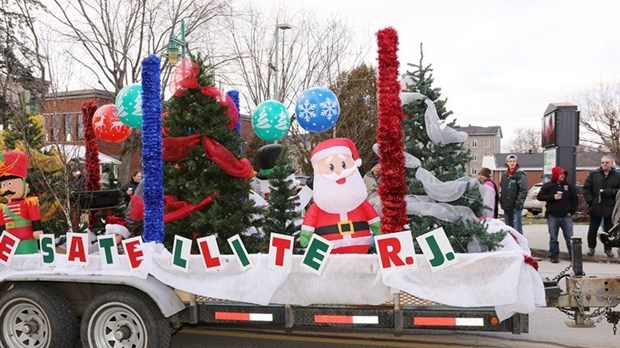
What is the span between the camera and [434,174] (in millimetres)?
4895

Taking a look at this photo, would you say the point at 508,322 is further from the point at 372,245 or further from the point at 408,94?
A: the point at 408,94

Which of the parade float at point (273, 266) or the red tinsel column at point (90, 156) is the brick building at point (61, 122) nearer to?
the red tinsel column at point (90, 156)

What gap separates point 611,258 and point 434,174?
7116 millimetres

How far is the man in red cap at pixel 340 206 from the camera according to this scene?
507 centimetres

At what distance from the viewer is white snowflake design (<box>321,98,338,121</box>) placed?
7692 millimetres

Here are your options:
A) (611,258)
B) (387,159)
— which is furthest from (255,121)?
(611,258)

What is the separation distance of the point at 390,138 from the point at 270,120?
13.7ft

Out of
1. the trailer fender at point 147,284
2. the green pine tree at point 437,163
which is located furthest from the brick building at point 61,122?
the green pine tree at point 437,163

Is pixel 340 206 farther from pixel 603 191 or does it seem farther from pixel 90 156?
pixel 603 191

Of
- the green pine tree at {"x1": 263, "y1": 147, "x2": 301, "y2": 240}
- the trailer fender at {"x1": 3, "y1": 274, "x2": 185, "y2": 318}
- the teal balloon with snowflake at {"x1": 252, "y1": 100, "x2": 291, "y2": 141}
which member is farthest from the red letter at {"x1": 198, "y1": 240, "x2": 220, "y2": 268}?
the teal balloon with snowflake at {"x1": 252, "y1": 100, "x2": 291, "y2": 141}

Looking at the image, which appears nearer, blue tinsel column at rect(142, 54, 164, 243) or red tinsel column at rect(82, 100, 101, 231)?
blue tinsel column at rect(142, 54, 164, 243)

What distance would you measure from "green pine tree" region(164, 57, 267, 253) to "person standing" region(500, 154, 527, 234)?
6235 millimetres

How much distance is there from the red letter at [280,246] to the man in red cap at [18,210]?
2.53m

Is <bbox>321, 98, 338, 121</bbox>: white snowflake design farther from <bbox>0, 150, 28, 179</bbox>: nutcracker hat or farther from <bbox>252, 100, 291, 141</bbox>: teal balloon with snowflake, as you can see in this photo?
<bbox>0, 150, 28, 179</bbox>: nutcracker hat
